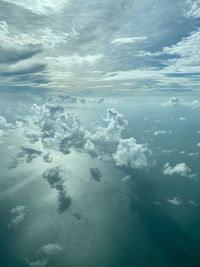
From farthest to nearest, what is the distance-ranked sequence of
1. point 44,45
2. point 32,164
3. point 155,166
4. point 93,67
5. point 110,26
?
point 32,164 → point 155,166 → point 93,67 → point 44,45 → point 110,26

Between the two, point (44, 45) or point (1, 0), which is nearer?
point (1, 0)

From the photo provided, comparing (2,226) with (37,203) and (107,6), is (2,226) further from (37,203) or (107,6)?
(107,6)

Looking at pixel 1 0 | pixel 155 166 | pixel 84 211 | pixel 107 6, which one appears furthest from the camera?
pixel 155 166

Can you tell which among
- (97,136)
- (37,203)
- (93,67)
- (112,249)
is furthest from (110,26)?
(97,136)

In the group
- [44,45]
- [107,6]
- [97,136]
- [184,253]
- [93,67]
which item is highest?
[107,6]

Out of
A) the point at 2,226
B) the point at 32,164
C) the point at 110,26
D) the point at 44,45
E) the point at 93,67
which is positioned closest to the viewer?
the point at 110,26

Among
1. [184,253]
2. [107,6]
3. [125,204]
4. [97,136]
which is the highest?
[107,6]

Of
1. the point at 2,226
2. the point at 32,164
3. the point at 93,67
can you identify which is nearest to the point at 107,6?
the point at 93,67

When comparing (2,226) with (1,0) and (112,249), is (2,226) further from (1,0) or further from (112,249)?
(1,0)

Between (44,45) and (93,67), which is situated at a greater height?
(44,45)
